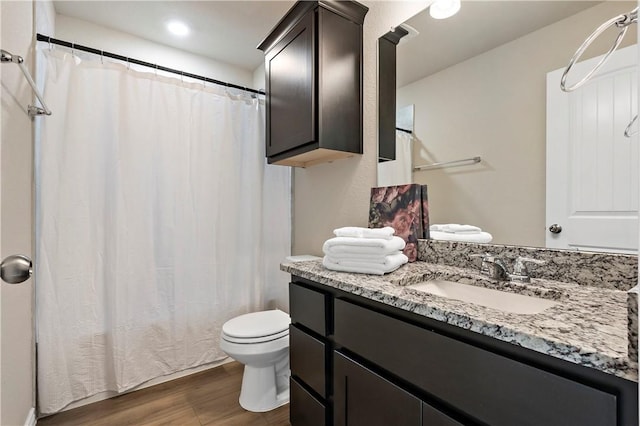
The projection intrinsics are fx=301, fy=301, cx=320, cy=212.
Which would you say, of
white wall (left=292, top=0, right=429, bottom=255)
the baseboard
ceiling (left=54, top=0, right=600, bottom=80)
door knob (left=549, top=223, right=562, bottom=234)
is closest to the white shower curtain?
the baseboard

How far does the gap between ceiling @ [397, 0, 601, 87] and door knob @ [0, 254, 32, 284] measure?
1593mm

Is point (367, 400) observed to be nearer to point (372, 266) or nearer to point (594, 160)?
point (372, 266)

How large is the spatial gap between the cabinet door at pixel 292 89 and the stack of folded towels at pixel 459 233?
742 millimetres

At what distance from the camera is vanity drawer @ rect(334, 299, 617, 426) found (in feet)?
1.77

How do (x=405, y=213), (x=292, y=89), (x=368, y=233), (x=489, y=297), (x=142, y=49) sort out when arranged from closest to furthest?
(x=489, y=297) < (x=368, y=233) < (x=405, y=213) < (x=292, y=89) < (x=142, y=49)

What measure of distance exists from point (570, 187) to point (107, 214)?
2232 mm

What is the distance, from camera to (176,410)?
5.57 feet

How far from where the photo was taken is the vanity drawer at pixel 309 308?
1.16 m

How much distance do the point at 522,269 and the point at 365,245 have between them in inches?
21.4

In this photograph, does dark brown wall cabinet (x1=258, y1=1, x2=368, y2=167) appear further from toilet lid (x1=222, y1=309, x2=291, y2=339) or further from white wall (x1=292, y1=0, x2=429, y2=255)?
toilet lid (x1=222, y1=309, x2=291, y2=339)

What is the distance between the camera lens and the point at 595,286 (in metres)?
0.91

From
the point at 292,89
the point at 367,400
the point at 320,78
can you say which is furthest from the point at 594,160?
the point at 292,89

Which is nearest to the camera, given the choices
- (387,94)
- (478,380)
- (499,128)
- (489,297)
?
(478,380)

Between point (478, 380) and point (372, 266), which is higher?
point (372, 266)
